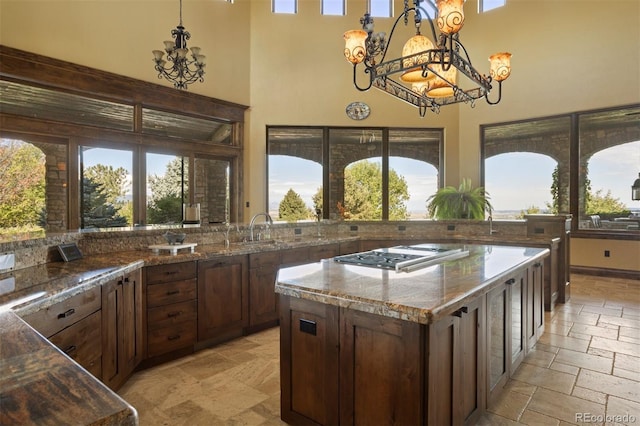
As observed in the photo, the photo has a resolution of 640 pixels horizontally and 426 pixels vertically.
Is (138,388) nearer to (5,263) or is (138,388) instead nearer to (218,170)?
(5,263)

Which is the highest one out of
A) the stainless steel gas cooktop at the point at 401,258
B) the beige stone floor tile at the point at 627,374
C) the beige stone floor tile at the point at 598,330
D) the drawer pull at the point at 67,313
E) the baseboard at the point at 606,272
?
the stainless steel gas cooktop at the point at 401,258

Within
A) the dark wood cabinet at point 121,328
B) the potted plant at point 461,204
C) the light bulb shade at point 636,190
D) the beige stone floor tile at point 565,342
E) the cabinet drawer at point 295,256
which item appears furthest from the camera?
the potted plant at point 461,204

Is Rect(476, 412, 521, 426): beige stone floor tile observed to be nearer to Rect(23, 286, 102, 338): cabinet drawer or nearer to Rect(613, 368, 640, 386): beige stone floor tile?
Rect(613, 368, 640, 386): beige stone floor tile

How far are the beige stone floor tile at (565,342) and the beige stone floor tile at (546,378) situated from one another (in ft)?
1.97

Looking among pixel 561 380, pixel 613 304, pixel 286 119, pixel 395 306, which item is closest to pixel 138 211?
pixel 286 119

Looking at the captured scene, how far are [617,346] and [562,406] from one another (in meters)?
1.40

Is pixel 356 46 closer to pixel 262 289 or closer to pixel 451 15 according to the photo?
pixel 451 15

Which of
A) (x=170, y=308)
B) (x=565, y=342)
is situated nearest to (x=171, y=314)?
(x=170, y=308)

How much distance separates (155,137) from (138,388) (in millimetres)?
4109

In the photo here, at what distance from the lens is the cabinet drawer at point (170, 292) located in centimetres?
277

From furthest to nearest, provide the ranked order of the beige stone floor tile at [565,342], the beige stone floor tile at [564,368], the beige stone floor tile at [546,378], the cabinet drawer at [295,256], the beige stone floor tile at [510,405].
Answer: the cabinet drawer at [295,256]
the beige stone floor tile at [565,342]
the beige stone floor tile at [564,368]
the beige stone floor tile at [546,378]
the beige stone floor tile at [510,405]

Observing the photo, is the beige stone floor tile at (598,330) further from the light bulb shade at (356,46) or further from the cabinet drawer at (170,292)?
the cabinet drawer at (170,292)

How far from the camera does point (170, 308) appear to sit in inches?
113

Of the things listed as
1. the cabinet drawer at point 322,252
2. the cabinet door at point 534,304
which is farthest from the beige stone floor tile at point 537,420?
the cabinet drawer at point 322,252
